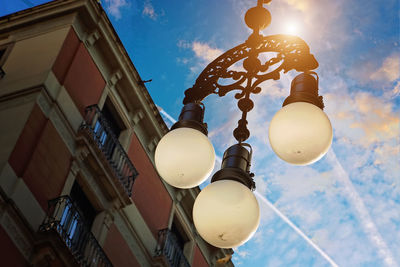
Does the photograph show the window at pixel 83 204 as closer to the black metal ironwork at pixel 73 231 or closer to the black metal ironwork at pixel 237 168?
the black metal ironwork at pixel 73 231

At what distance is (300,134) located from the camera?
4.31m

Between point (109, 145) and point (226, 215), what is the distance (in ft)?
34.4

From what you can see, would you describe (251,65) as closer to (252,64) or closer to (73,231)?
(252,64)

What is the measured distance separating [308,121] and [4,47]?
12784mm

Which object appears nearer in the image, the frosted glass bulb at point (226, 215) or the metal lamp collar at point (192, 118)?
the frosted glass bulb at point (226, 215)

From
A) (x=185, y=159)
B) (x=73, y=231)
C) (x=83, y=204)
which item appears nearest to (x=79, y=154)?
(x=83, y=204)

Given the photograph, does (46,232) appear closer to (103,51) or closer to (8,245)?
(8,245)

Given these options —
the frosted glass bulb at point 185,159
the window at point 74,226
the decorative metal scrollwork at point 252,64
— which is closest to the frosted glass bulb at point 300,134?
the frosted glass bulb at point 185,159

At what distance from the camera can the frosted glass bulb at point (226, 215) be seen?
4121 mm

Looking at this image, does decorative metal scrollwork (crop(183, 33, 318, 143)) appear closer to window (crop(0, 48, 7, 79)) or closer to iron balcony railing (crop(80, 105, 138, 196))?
iron balcony railing (crop(80, 105, 138, 196))

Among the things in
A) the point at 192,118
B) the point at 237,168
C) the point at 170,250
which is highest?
the point at 170,250

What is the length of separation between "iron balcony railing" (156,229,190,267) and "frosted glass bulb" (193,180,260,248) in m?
11.0

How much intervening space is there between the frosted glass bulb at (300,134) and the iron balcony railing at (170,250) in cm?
1102

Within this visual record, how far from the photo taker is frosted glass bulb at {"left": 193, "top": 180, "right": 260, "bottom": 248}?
13.5 ft
